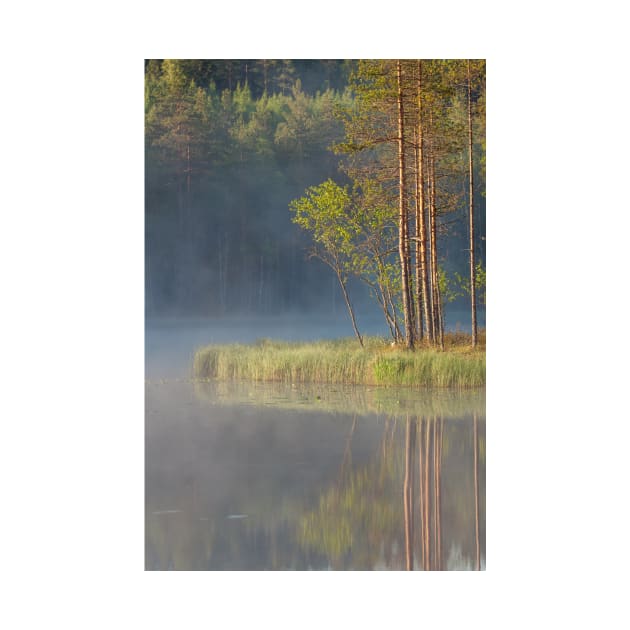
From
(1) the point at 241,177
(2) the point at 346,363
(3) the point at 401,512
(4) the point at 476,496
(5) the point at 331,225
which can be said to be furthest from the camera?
(2) the point at 346,363

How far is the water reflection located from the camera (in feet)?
19.4

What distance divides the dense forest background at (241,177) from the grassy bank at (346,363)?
0.28 metres

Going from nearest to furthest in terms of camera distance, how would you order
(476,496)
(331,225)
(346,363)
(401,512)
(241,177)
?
(401,512) → (476,496) → (241,177) → (331,225) → (346,363)

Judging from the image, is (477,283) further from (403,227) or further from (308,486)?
(308,486)

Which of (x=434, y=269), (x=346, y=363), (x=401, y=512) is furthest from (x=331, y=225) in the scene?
(x=401, y=512)

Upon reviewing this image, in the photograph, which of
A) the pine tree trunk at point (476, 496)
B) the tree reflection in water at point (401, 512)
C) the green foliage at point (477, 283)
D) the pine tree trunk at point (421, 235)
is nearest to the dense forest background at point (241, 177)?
the green foliage at point (477, 283)

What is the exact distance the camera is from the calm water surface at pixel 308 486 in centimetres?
591

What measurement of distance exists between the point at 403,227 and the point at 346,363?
106 cm

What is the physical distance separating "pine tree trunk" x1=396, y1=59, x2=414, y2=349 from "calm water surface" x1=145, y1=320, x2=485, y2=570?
636 mm

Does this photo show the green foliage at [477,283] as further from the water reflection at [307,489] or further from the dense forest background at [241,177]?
the water reflection at [307,489]

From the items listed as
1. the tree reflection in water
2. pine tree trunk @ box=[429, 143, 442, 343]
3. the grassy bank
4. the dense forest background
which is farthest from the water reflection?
the dense forest background

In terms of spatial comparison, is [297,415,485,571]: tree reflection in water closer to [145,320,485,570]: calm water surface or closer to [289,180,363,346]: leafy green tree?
[145,320,485,570]: calm water surface

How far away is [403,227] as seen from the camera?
6625mm
